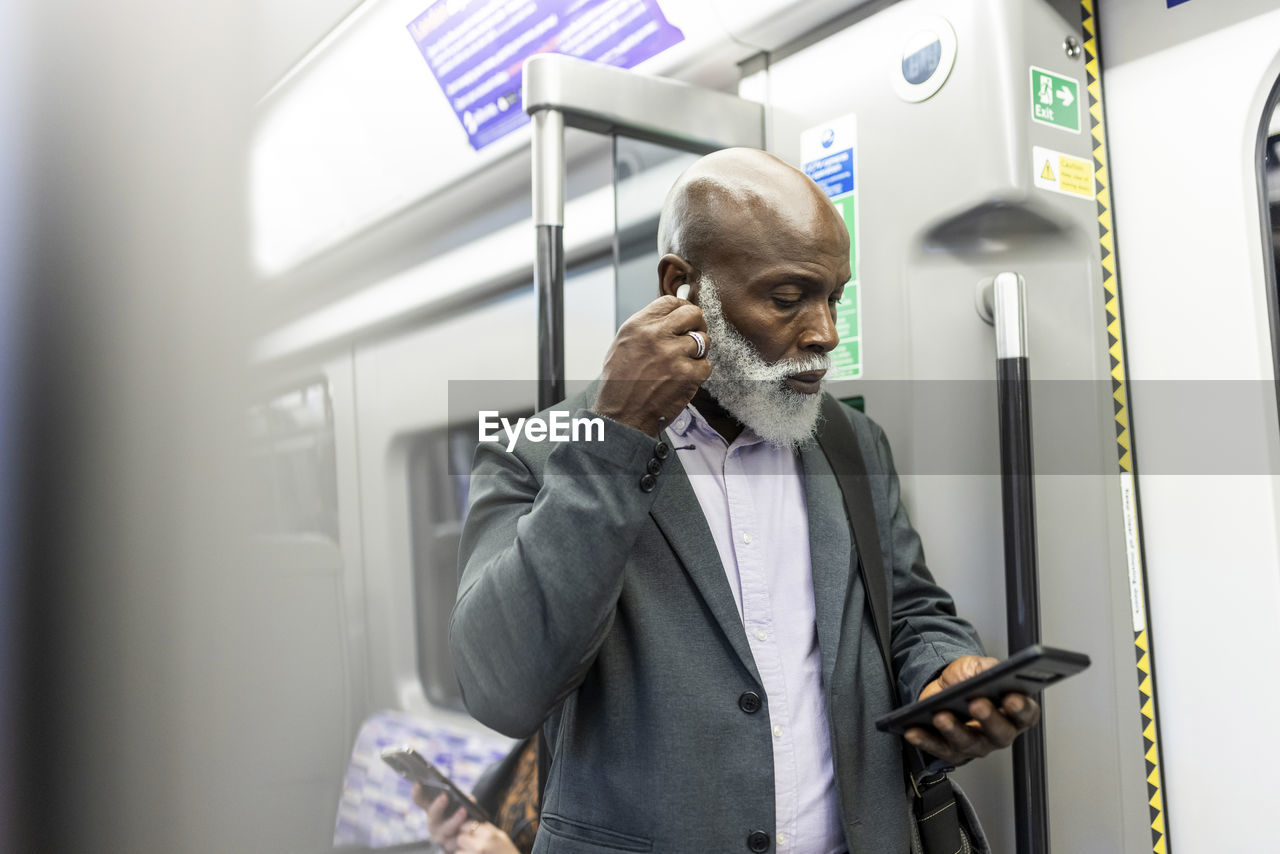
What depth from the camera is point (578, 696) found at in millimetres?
1306

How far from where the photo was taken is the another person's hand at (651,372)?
1197 mm

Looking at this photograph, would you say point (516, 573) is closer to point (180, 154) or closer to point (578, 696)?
point (578, 696)

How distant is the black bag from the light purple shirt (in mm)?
72

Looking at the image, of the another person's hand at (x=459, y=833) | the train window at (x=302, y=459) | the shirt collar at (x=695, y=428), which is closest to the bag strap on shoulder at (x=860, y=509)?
the shirt collar at (x=695, y=428)

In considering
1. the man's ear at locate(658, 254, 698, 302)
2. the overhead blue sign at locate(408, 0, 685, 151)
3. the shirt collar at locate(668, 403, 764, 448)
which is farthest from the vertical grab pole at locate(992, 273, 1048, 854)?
the overhead blue sign at locate(408, 0, 685, 151)

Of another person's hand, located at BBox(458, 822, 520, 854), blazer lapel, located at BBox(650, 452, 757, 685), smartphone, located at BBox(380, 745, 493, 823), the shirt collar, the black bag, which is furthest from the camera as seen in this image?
smartphone, located at BBox(380, 745, 493, 823)

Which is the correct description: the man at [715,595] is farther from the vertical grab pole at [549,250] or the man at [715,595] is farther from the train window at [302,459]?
the train window at [302,459]

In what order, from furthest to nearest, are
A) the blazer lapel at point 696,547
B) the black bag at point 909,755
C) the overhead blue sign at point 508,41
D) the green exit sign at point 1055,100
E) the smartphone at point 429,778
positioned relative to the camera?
the smartphone at point 429,778
the overhead blue sign at point 508,41
the green exit sign at point 1055,100
the black bag at point 909,755
the blazer lapel at point 696,547

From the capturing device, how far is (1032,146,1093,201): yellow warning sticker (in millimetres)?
1700

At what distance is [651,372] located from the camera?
120cm

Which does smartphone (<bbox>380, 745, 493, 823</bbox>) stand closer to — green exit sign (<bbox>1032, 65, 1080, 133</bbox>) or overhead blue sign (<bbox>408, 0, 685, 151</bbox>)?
overhead blue sign (<bbox>408, 0, 685, 151</bbox>)

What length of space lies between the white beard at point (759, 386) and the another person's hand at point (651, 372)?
204 mm

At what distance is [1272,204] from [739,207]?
2.89 feet

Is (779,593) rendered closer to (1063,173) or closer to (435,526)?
(1063,173)
